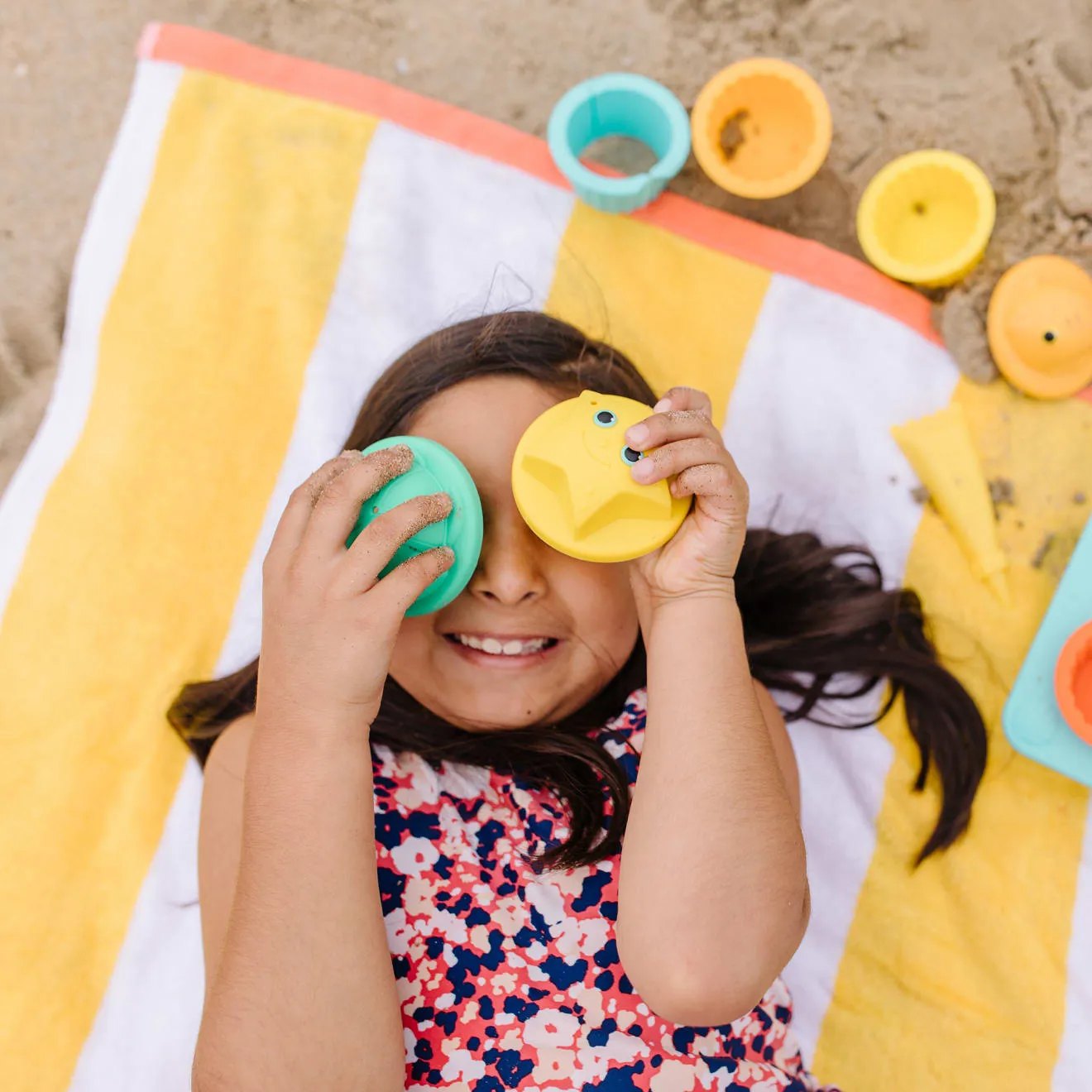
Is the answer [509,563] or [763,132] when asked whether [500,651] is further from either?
[763,132]

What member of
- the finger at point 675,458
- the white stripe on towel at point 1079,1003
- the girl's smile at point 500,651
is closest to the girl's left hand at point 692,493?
the finger at point 675,458

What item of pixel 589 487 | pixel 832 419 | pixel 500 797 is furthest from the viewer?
pixel 832 419

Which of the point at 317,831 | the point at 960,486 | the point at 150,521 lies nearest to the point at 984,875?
the point at 960,486

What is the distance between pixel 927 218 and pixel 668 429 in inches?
29.0

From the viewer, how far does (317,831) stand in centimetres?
95

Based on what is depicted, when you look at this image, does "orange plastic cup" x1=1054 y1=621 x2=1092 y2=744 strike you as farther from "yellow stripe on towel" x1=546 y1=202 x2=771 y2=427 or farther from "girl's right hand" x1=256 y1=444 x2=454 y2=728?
"girl's right hand" x1=256 y1=444 x2=454 y2=728

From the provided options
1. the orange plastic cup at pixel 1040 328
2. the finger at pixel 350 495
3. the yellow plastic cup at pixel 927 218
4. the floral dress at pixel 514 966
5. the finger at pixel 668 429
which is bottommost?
the floral dress at pixel 514 966

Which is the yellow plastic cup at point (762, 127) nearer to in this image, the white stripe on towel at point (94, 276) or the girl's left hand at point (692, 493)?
the girl's left hand at point (692, 493)

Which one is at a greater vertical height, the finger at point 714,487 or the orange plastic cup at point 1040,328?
the orange plastic cup at point 1040,328

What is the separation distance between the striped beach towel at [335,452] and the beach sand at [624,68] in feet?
0.39

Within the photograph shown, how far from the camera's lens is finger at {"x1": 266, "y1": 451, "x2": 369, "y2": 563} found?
971mm

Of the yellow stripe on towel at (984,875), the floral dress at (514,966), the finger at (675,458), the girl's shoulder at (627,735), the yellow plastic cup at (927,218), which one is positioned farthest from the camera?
the yellow plastic cup at (927,218)

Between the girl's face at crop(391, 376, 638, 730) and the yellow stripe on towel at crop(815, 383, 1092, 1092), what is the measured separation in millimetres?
497

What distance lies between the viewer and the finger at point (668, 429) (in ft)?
3.05
